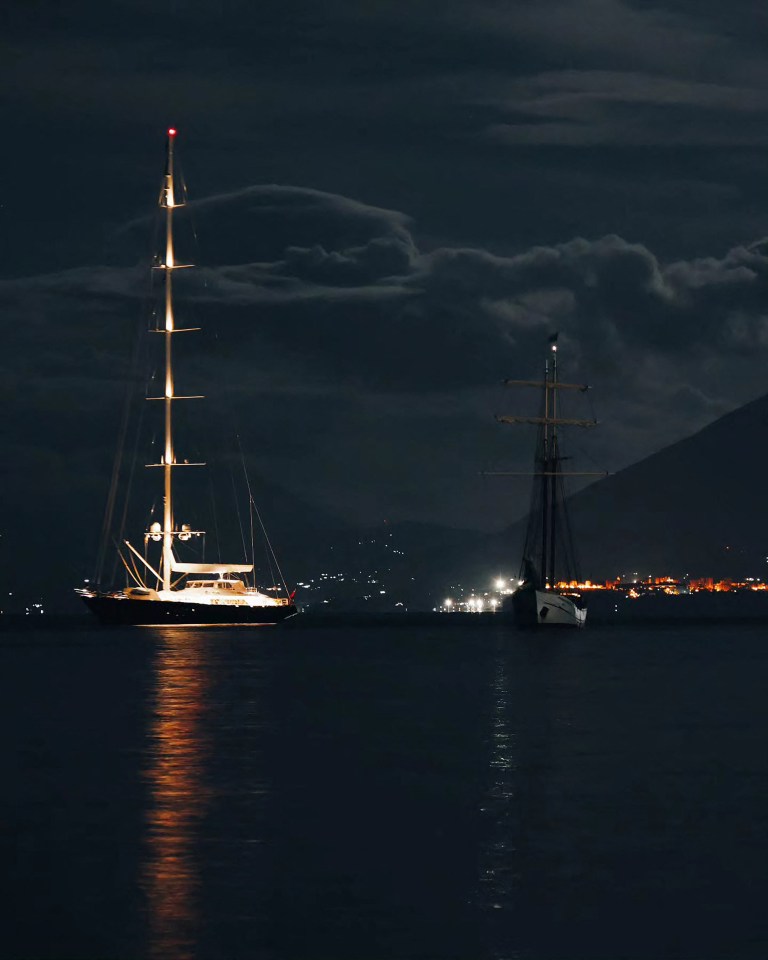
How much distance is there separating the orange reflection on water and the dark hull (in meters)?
87.1

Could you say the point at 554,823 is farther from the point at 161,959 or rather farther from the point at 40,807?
the point at 161,959

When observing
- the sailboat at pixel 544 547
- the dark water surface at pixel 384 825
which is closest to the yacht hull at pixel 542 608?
the sailboat at pixel 544 547

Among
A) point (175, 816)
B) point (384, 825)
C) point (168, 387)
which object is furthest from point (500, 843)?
point (168, 387)

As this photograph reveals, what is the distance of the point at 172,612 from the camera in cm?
16800

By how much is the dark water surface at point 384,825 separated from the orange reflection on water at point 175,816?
9cm

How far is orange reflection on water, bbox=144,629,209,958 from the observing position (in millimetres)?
27047

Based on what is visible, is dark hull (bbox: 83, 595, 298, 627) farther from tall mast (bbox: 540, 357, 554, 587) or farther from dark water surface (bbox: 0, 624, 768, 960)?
dark water surface (bbox: 0, 624, 768, 960)

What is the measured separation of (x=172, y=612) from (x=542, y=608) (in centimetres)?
3912

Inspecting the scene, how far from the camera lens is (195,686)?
274ft

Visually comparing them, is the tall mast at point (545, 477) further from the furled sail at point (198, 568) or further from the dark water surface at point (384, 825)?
the dark water surface at point (384, 825)

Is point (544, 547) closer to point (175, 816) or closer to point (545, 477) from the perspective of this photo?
point (545, 477)

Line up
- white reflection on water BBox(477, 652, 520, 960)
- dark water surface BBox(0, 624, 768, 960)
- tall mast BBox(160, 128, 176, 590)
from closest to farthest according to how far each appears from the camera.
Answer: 1. dark water surface BBox(0, 624, 768, 960)
2. white reflection on water BBox(477, 652, 520, 960)
3. tall mast BBox(160, 128, 176, 590)

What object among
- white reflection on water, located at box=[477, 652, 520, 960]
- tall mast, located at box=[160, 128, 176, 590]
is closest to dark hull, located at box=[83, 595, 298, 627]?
tall mast, located at box=[160, 128, 176, 590]

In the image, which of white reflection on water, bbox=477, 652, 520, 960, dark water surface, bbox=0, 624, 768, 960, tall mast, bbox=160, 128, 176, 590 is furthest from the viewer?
tall mast, bbox=160, 128, 176, 590
